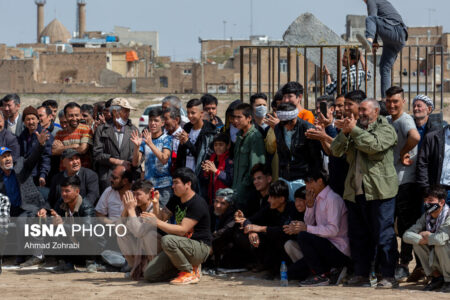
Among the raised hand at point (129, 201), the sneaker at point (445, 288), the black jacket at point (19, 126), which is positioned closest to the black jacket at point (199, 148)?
the raised hand at point (129, 201)

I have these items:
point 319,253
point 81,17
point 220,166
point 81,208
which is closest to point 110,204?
point 81,208

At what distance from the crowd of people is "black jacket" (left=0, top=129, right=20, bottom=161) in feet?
0.05

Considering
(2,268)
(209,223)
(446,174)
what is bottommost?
(2,268)

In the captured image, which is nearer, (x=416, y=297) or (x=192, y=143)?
(x=416, y=297)

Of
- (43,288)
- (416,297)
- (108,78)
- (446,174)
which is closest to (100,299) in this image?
(43,288)

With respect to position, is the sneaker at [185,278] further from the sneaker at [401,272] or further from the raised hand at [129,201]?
the sneaker at [401,272]

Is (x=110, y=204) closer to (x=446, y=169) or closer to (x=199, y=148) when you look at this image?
(x=199, y=148)

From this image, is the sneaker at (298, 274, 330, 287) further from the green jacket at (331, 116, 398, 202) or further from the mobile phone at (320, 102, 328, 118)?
the mobile phone at (320, 102, 328, 118)

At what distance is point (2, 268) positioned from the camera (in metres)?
9.38

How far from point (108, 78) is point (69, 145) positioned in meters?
57.5

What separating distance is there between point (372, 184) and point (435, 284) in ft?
3.70

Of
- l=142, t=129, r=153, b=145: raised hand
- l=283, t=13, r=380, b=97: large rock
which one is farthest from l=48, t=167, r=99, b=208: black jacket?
l=283, t=13, r=380, b=97: large rock

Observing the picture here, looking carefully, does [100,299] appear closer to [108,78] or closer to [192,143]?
[192,143]

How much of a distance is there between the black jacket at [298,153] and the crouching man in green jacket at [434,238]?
48.7 inches
